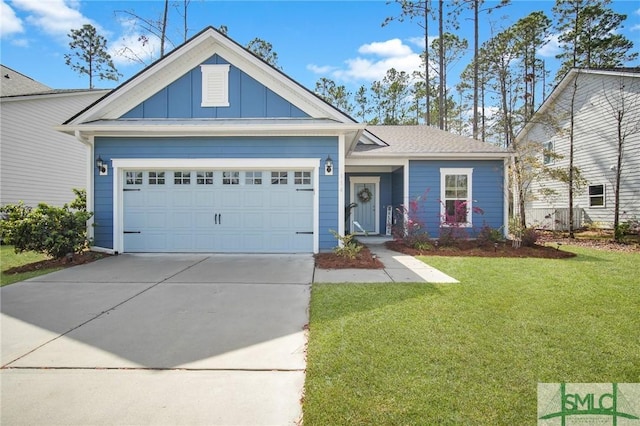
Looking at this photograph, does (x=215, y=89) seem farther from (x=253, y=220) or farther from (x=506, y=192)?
(x=506, y=192)

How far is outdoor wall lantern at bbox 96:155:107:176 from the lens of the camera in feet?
26.7

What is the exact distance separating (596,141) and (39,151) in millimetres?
23592

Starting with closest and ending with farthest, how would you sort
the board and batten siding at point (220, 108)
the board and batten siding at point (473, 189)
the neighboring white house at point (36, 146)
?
the board and batten siding at point (220, 108) < the board and batten siding at point (473, 189) < the neighboring white house at point (36, 146)

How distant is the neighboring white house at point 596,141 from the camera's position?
41.4 ft

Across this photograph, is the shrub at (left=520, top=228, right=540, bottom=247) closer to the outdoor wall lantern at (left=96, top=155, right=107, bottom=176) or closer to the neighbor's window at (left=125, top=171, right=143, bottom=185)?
the neighbor's window at (left=125, top=171, right=143, bottom=185)

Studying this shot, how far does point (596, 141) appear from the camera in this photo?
46.8 ft

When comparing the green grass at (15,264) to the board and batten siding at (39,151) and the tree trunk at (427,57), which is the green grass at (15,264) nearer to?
the board and batten siding at (39,151)

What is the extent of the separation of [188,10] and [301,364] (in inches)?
748

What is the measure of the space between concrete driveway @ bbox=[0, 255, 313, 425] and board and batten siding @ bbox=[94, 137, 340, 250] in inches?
111

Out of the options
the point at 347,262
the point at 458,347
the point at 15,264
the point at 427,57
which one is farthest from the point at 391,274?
the point at 427,57

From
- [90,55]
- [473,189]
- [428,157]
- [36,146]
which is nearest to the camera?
[428,157]

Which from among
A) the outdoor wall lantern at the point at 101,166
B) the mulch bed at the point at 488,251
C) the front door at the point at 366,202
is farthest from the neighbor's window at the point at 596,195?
the outdoor wall lantern at the point at 101,166

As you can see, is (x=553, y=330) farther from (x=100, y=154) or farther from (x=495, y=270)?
(x=100, y=154)

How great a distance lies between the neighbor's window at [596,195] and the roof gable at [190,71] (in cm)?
1351
